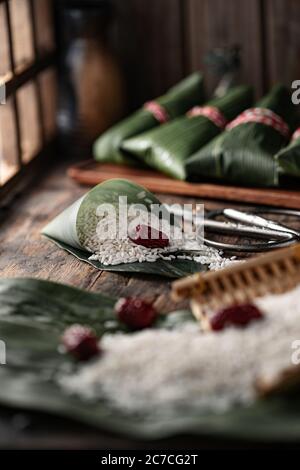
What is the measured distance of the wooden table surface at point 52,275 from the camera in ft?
3.08

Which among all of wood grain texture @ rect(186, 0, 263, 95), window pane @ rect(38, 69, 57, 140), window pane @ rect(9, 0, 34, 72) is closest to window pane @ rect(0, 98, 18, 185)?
window pane @ rect(9, 0, 34, 72)

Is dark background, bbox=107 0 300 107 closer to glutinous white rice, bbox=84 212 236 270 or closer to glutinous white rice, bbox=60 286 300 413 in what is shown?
glutinous white rice, bbox=84 212 236 270

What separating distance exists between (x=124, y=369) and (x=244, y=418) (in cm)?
15

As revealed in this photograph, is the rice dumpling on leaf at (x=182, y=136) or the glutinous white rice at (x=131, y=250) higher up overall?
the rice dumpling on leaf at (x=182, y=136)

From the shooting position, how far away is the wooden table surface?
3.08 feet

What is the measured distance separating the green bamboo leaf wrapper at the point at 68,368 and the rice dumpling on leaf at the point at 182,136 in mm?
602

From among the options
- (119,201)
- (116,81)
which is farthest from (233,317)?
(116,81)

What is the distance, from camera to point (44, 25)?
2.07 m

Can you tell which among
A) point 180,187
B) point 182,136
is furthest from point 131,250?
point 182,136

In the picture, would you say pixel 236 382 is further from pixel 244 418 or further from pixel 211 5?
pixel 211 5

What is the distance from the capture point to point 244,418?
3.07ft

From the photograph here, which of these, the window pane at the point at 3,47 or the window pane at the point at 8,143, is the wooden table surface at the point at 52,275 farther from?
the window pane at the point at 3,47

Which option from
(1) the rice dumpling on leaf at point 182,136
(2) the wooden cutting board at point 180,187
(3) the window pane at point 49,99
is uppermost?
(3) the window pane at point 49,99

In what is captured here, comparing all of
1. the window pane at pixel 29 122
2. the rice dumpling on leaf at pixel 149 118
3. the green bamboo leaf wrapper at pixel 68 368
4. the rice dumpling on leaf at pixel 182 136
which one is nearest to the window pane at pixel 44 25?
the window pane at pixel 29 122
